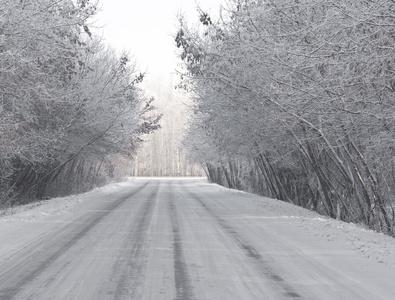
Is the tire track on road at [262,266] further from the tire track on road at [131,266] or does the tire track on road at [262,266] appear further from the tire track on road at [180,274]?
the tire track on road at [131,266]

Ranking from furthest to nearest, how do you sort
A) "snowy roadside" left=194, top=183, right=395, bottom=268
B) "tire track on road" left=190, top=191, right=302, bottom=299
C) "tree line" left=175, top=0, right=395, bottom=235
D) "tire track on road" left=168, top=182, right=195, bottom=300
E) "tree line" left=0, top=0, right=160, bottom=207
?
"tree line" left=0, top=0, right=160, bottom=207
"tree line" left=175, top=0, right=395, bottom=235
"snowy roadside" left=194, top=183, right=395, bottom=268
"tire track on road" left=190, top=191, right=302, bottom=299
"tire track on road" left=168, top=182, right=195, bottom=300

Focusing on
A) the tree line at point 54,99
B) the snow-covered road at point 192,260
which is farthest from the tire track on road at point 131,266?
the tree line at point 54,99

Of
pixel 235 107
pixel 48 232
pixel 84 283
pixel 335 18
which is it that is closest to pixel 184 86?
pixel 235 107

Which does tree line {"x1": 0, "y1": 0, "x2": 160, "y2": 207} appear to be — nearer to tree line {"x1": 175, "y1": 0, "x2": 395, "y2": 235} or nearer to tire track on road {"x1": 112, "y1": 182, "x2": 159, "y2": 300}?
tree line {"x1": 175, "y1": 0, "x2": 395, "y2": 235}

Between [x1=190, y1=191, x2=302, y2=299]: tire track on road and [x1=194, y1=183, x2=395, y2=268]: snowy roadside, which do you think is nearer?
[x1=190, y1=191, x2=302, y2=299]: tire track on road

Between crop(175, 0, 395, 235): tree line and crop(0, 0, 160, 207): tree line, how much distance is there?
13.6 ft

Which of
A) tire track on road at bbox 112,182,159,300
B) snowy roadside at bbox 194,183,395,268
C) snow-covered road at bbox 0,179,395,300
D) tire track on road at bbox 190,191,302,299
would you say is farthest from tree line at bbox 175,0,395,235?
tire track on road at bbox 112,182,159,300

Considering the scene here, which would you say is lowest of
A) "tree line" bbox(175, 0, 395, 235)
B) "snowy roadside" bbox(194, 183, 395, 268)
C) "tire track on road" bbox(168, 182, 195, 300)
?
"tire track on road" bbox(168, 182, 195, 300)

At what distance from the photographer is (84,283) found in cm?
611

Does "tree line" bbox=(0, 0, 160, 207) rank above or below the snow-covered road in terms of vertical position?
above

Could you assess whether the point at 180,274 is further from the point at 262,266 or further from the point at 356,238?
the point at 356,238

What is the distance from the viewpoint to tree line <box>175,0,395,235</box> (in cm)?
902

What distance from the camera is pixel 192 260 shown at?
7633 mm

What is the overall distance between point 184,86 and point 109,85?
21.5 ft
